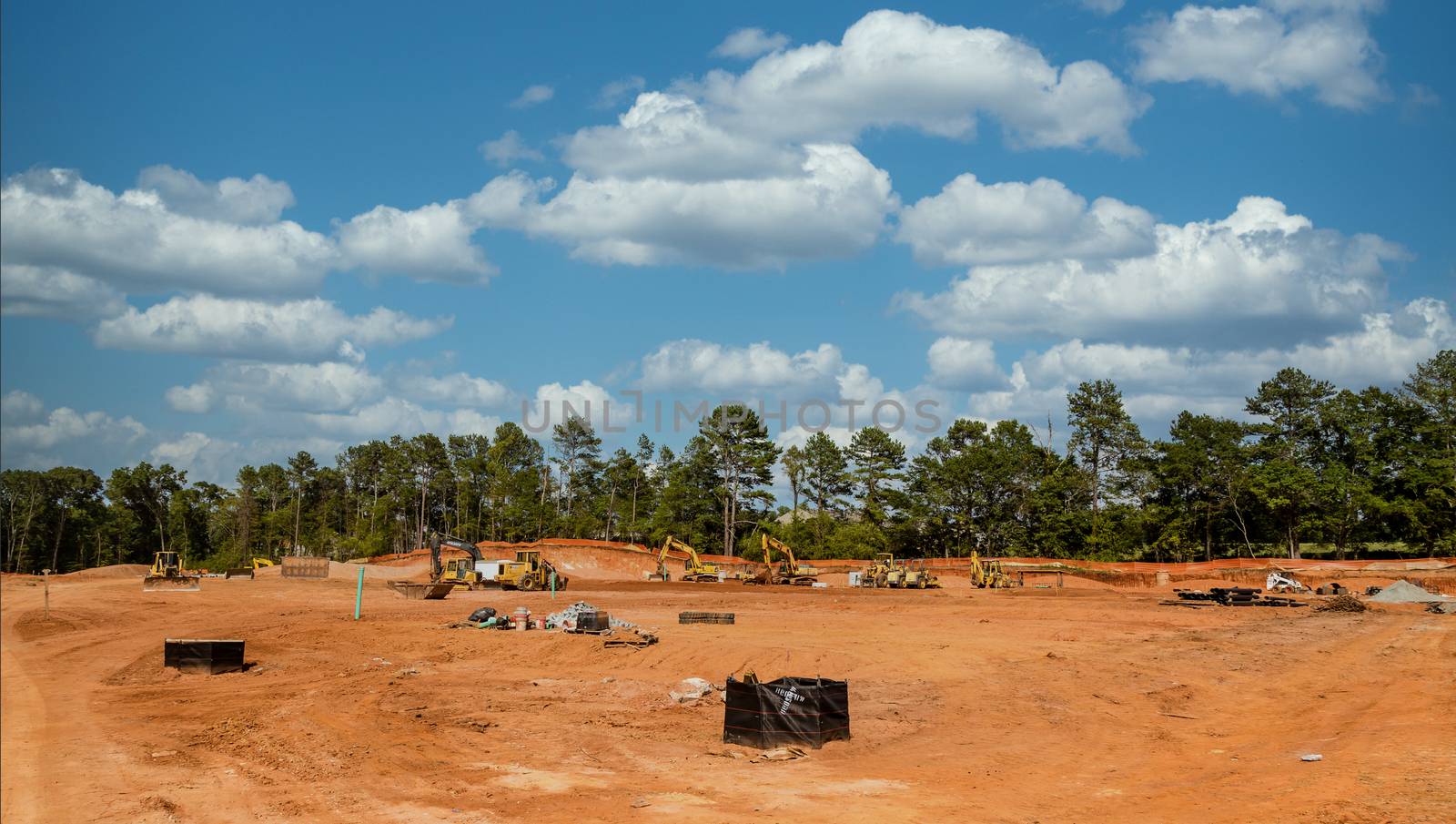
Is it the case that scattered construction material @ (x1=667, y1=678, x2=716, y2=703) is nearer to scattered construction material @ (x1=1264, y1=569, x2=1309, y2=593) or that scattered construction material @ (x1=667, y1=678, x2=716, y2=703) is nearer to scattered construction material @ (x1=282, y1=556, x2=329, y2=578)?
scattered construction material @ (x1=1264, y1=569, x2=1309, y2=593)

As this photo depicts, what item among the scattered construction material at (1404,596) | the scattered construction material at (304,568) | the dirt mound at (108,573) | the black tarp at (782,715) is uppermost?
the black tarp at (782,715)

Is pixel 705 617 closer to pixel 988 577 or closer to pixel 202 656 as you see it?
pixel 202 656

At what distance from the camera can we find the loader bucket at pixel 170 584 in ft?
167

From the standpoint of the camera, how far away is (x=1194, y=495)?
80.8 m

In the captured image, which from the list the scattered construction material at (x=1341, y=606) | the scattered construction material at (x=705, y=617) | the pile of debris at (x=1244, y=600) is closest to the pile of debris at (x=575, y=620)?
the scattered construction material at (x=705, y=617)

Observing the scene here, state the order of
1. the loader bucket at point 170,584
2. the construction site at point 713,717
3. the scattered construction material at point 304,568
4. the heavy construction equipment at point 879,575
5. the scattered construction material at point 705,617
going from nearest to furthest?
1. the construction site at point 713,717
2. the scattered construction material at point 705,617
3. the loader bucket at point 170,584
4. the heavy construction equipment at point 879,575
5. the scattered construction material at point 304,568

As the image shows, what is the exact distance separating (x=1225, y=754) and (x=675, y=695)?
9344 mm

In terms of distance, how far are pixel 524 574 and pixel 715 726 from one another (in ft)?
126

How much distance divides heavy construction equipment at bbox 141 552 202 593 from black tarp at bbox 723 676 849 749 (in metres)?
45.2

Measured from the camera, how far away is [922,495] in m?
89.7

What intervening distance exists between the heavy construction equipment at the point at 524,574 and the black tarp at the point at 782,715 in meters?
39.1

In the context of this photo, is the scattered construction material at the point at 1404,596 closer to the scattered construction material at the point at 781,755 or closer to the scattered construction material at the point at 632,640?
the scattered construction material at the point at 632,640

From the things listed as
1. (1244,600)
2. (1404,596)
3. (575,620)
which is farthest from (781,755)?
(1404,596)

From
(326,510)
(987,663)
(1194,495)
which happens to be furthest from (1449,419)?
(326,510)
